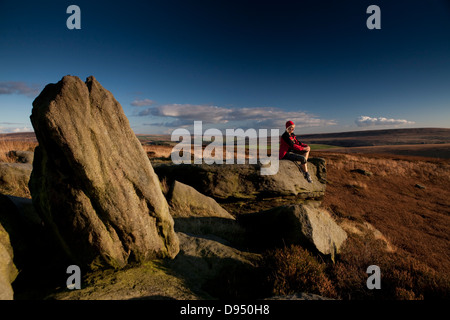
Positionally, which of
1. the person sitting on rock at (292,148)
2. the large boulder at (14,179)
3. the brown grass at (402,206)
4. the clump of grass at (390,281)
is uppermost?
the person sitting on rock at (292,148)

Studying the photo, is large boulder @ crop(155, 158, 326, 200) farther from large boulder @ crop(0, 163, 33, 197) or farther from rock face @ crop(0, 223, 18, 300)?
rock face @ crop(0, 223, 18, 300)

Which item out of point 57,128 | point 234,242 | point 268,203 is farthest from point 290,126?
point 57,128

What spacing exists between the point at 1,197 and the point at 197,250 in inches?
175

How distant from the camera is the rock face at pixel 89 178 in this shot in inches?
150

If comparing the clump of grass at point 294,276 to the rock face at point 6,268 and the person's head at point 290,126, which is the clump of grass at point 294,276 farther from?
the person's head at point 290,126

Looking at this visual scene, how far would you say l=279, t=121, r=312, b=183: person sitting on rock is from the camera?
10098 mm

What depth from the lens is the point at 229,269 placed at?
200 inches

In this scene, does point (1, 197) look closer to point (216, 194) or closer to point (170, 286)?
point (170, 286)

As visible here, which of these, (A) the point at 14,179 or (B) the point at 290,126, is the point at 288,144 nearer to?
(B) the point at 290,126

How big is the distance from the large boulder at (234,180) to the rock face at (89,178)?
5.96 m

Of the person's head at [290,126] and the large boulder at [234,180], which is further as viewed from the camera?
the large boulder at [234,180]

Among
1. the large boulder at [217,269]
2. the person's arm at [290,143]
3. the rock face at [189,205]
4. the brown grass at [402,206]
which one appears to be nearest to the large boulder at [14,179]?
the rock face at [189,205]

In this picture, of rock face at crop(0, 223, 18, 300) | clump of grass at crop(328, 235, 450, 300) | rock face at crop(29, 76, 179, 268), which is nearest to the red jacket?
clump of grass at crop(328, 235, 450, 300)

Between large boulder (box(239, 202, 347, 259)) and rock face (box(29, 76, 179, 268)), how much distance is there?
13.7 ft
